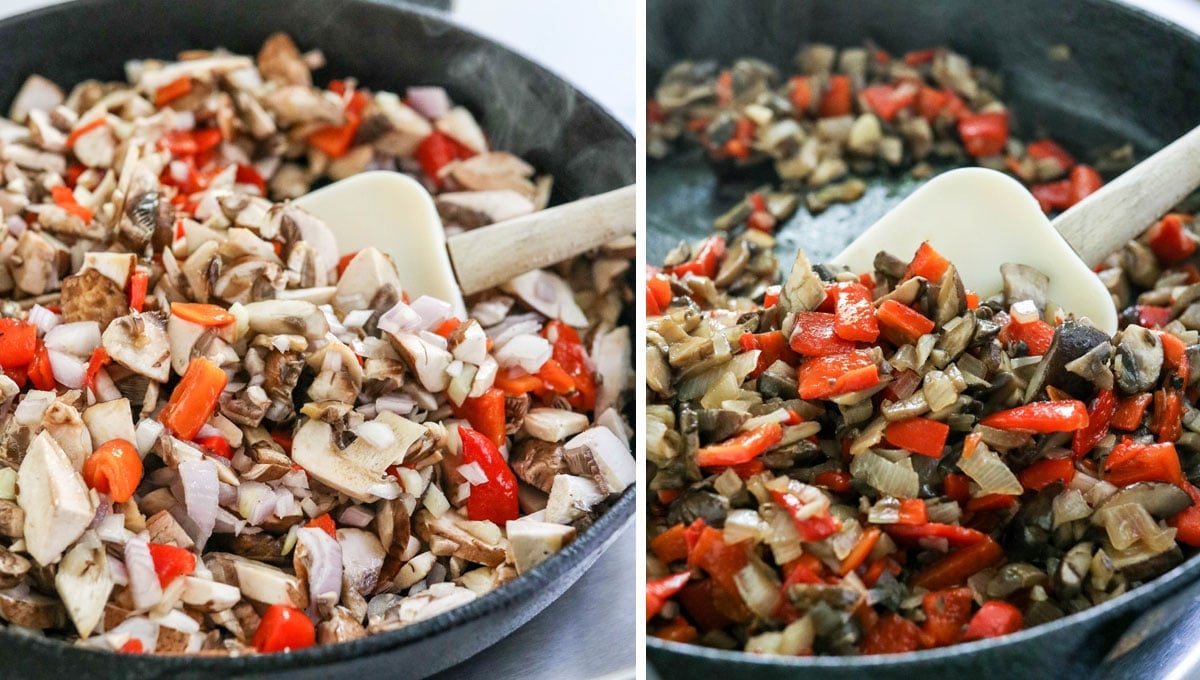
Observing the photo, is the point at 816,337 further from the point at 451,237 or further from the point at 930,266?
the point at 451,237

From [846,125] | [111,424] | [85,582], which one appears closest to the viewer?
[85,582]

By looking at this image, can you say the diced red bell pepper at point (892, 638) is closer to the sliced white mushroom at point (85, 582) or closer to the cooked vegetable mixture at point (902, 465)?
the cooked vegetable mixture at point (902, 465)

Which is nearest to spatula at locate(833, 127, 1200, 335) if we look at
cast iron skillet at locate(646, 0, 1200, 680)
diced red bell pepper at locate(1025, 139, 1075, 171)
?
cast iron skillet at locate(646, 0, 1200, 680)

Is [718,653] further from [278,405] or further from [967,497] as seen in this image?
[278,405]

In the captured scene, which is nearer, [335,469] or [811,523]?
[811,523]

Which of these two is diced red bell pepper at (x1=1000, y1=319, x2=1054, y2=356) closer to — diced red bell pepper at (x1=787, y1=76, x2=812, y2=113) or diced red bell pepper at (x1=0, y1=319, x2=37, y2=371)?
diced red bell pepper at (x1=787, y1=76, x2=812, y2=113)

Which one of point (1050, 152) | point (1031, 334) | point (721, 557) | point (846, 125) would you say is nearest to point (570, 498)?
point (721, 557)

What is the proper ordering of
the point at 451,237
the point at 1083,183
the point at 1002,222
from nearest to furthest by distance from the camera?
the point at 1002,222 < the point at 451,237 < the point at 1083,183
